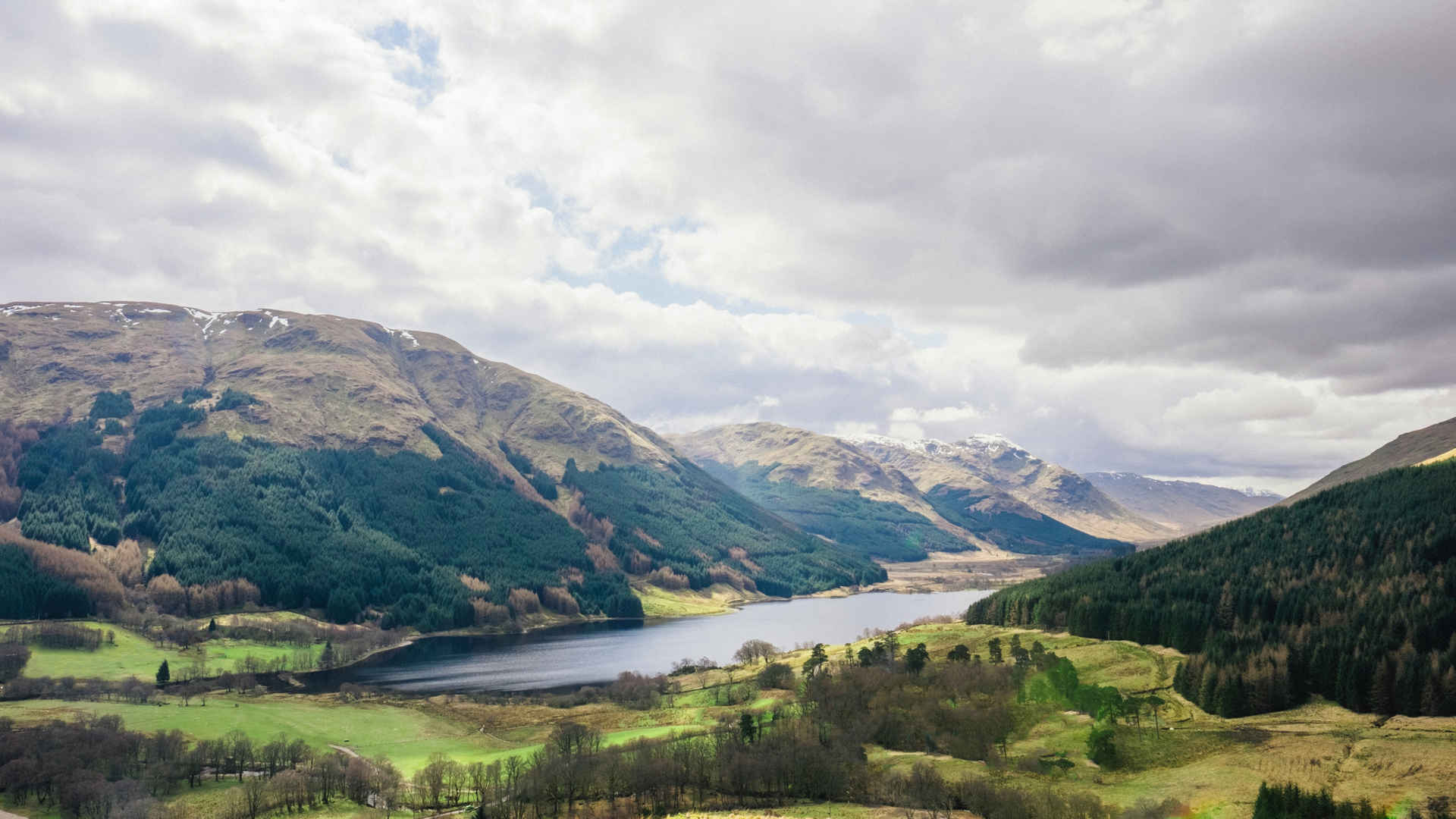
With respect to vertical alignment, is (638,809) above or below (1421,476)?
below

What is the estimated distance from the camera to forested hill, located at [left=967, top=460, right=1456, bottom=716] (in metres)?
112

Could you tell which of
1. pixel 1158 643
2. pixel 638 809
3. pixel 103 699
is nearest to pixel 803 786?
pixel 638 809

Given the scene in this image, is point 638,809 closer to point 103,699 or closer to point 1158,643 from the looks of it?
point 1158,643

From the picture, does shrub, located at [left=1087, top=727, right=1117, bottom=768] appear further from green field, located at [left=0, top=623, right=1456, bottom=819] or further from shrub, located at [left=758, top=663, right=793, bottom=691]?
shrub, located at [left=758, top=663, right=793, bottom=691]

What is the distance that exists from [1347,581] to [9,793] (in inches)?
8440

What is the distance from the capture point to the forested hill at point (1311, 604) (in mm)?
112062

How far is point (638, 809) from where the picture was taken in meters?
105

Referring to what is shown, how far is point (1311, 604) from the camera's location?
140000 millimetres

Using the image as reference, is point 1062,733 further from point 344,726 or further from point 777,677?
point 344,726

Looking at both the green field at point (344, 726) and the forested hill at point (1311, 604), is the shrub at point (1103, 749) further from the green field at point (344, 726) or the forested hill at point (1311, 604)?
the green field at point (344, 726)

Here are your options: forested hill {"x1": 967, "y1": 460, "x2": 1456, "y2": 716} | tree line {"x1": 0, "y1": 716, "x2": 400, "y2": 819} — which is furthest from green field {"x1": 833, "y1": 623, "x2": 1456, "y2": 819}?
tree line {"x1": 0, "y1": 716, "x2": 400, "y2": 819}

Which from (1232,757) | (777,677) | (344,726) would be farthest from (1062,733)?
(344,726)

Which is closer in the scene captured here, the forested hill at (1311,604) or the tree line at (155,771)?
the tree line at (155,771)

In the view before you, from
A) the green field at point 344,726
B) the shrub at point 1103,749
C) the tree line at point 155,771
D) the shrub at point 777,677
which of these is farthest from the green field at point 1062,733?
the tree line at point 155,771
